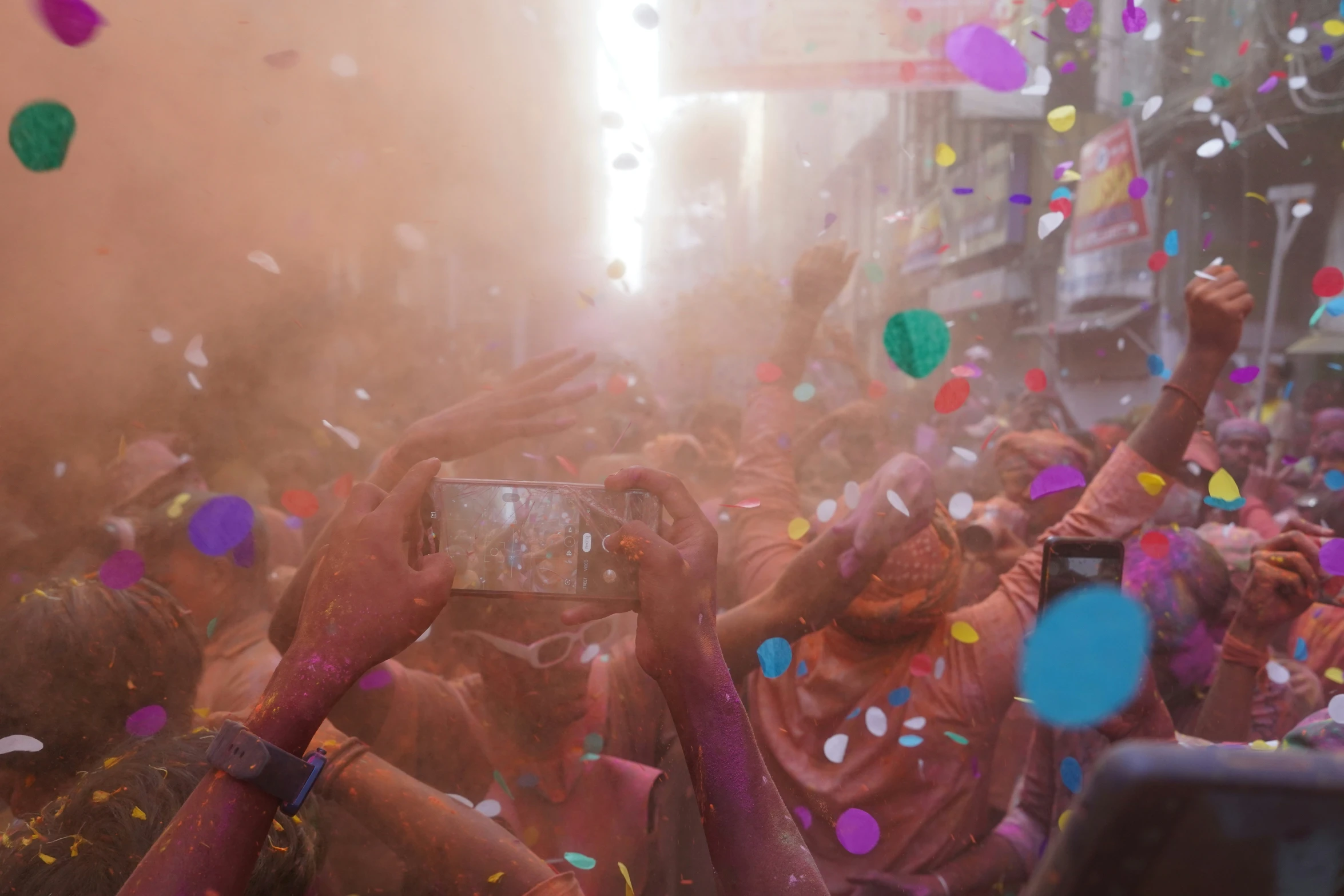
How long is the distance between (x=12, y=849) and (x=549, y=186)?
3.15m

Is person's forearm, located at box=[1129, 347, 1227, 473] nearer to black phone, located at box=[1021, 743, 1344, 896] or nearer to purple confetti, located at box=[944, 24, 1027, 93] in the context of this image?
black phone, located at box=[1021, 743, 1344, 896]

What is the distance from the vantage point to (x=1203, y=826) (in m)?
0.31

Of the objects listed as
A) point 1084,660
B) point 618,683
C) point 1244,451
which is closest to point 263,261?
point 618,683

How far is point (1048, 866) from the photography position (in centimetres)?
34

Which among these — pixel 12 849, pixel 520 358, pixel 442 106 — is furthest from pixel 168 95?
pixel 12 849

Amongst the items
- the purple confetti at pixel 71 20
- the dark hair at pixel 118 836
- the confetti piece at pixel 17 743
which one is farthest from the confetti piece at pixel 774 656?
the purple confetti at pixel 71 20

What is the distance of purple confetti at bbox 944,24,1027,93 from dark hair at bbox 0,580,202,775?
9.38 ft

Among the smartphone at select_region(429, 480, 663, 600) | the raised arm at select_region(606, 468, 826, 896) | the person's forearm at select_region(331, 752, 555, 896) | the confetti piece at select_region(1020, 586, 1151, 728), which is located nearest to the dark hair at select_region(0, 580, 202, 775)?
the person's forearm at select_region(331, 752, 555, 896)

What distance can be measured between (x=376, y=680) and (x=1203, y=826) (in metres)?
1.16

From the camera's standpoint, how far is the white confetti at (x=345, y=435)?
10.2 ft

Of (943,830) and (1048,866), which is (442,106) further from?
(1048,866)

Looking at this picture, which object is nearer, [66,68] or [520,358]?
[66,68]

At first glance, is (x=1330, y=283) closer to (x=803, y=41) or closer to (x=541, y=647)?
(x=803, y=41)

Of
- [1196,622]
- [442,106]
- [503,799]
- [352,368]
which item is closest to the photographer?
[503,799]
